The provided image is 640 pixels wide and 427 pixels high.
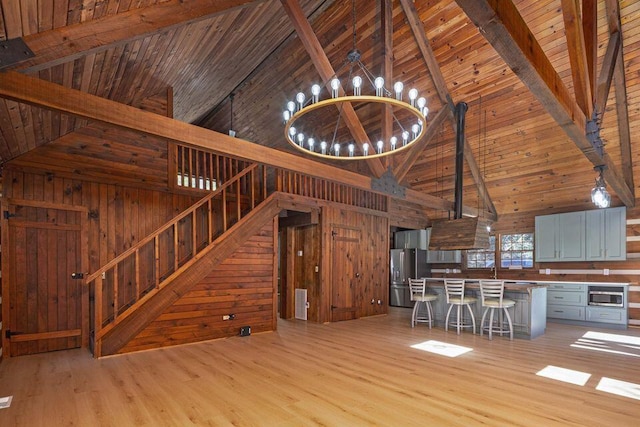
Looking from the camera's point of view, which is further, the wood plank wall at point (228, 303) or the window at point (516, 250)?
the window at point (516, 250)

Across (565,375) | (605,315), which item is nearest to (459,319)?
(565,375)

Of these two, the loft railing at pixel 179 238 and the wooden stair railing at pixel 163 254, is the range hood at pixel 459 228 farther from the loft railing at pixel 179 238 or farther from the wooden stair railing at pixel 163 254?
the wooden stair railing at pixel 163 254

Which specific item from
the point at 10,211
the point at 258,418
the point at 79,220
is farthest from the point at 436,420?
the point at 10,211

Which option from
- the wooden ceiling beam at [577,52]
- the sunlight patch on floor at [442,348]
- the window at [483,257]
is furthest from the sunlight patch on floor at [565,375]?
the window at [483,257]

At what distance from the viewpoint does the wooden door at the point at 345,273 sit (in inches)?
289

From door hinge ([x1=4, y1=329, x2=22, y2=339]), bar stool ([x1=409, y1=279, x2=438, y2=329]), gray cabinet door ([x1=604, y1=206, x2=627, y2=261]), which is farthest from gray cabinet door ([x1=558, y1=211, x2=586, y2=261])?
door hinge ([x1=4, y1=329, x2=22, y2=339])

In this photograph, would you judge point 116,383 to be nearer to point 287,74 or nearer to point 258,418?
point 258,418

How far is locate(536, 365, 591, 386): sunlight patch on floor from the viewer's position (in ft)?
12.3

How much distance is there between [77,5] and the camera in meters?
2.35

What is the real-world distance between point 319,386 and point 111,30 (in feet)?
11.6

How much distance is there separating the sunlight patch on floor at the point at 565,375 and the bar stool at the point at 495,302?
1.56 m

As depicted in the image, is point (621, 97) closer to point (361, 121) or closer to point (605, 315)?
point (605, 315)

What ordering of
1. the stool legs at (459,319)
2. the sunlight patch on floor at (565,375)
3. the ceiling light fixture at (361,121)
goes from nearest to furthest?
the sunlight patch on floor at (565,375) → the ceiling light fixture at (361,121) → the stool legs at (459,319)

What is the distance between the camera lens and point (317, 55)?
5590 mm
